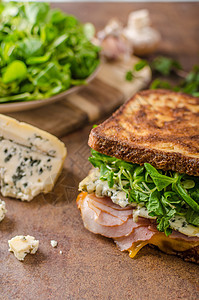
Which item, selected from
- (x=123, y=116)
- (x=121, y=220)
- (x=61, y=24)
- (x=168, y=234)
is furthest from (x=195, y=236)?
(x=61, y=24)

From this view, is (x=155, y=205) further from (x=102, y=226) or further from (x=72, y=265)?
(x=72, y=265)

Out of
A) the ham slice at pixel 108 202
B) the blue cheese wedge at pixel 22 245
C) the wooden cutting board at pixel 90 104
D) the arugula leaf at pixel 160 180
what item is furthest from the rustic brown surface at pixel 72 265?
the wooden cutting board at pixel 90 104

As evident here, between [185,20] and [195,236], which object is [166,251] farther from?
[185,20]

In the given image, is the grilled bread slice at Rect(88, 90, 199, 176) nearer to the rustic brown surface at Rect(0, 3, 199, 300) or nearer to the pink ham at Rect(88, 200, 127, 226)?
the pink ham at Rect(88, 200, 127, 226)

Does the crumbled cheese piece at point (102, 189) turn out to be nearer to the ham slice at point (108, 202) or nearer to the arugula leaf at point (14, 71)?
the ham slice at point (108, 202)

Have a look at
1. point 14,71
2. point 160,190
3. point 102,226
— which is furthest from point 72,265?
point 14,71

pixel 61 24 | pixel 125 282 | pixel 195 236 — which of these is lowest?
pixel 125 282
